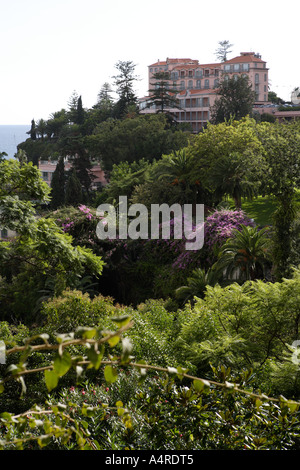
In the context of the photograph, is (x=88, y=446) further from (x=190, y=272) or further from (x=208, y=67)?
(x=208, y=67)

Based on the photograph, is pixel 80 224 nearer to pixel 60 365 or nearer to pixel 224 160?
pixel 224 160

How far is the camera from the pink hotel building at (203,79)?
211 feet

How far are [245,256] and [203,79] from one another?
63662 millimetres

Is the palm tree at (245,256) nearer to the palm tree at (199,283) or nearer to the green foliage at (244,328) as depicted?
the palm tree at (199,283)

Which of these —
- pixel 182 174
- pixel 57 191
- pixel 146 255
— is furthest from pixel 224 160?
pixel 57 191

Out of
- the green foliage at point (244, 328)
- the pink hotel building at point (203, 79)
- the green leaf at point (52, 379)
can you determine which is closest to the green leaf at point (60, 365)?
the green leaf at point (52, 379)

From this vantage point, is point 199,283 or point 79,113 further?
point 79,113

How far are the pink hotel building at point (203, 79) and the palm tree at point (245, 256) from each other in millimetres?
51640

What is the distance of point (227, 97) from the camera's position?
42844 mm

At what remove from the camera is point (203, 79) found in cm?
7275

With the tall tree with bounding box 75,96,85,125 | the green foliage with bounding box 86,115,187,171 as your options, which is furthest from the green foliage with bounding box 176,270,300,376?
the tall tree with bounding box 75,96,85,125

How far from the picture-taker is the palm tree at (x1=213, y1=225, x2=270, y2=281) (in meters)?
13.7

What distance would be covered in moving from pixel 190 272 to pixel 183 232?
194 cm

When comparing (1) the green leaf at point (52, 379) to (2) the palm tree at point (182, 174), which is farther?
(2) the palm tree at point (182, 174)
